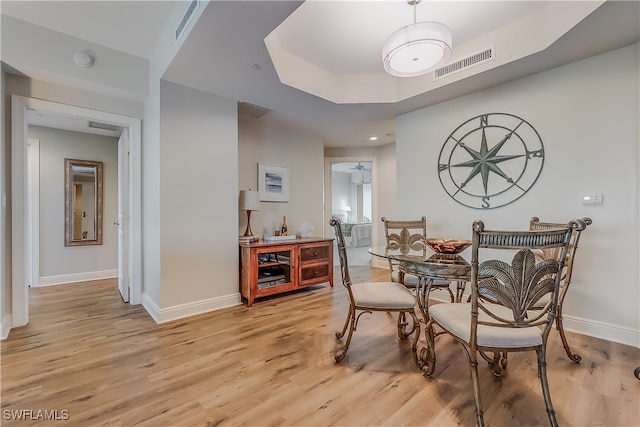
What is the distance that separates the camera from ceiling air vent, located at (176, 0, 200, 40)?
72.4 inches

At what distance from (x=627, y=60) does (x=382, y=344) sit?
2.94 meters

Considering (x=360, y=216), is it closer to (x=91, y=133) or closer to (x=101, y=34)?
(x=91, y=133)

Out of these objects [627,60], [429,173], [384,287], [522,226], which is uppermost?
[627,60]

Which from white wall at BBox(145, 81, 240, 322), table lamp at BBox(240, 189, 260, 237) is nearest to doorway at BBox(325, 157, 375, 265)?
table lamp at BBox(240, 189, 260, 237)

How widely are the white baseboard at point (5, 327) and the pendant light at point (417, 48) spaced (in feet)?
12.2

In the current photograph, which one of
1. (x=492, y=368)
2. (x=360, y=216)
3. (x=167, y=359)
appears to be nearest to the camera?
(x=492, y=368)

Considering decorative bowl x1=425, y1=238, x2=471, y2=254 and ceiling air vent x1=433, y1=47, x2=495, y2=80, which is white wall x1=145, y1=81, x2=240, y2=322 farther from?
ceiling air vent x1=433, y1=47, x2=495, y2=80

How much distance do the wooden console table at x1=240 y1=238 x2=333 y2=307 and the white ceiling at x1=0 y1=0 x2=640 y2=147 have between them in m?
1.70

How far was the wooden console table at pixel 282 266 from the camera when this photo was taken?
3.09 m

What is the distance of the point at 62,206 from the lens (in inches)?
161

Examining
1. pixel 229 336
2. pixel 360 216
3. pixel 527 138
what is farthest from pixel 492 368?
pixel 360 216

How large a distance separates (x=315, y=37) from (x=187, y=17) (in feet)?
3.50

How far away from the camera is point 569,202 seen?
2.42m

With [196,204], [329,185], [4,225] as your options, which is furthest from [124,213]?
[329,185]
